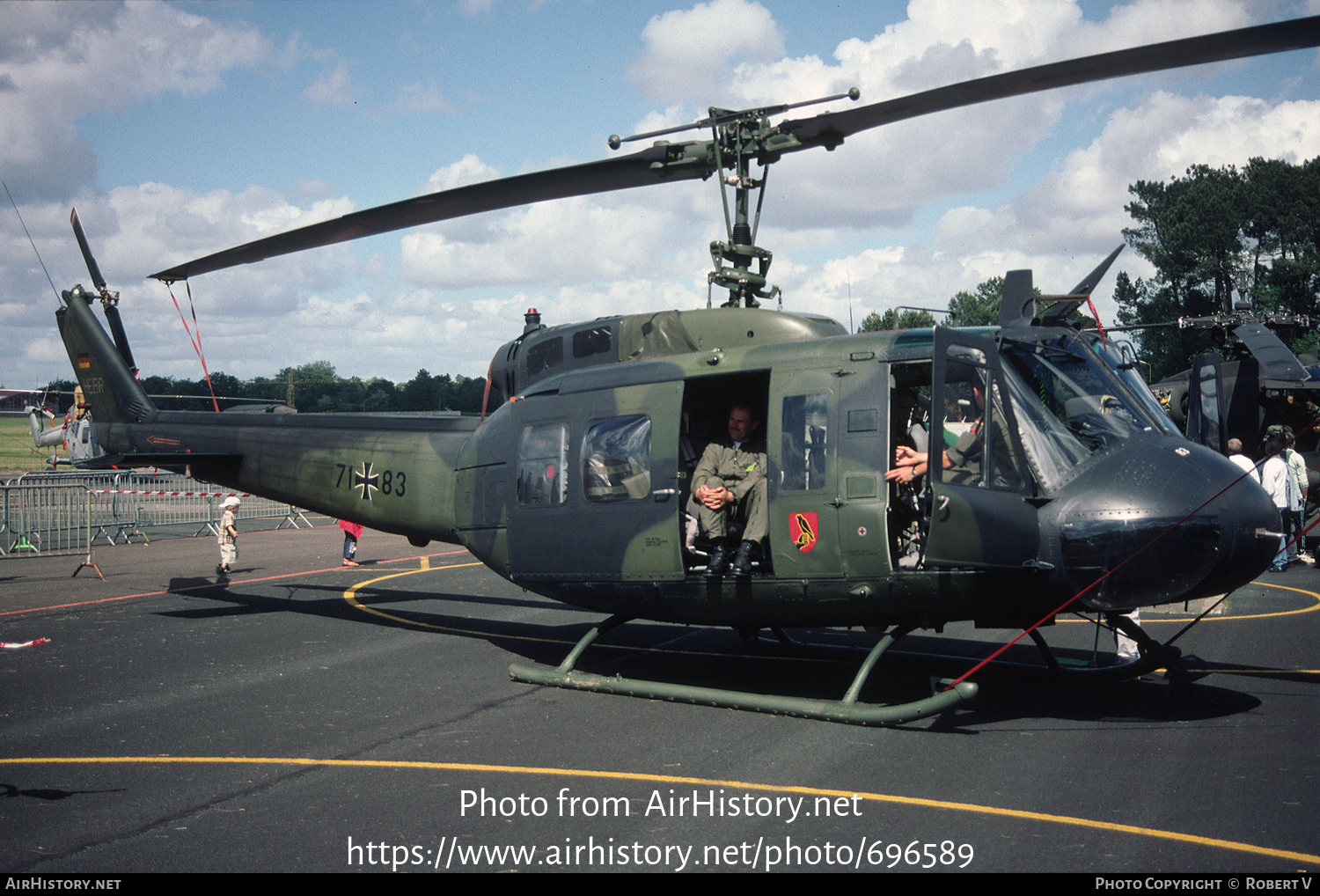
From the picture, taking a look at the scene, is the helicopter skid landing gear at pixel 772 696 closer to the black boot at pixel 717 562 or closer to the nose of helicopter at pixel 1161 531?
the black boot at pixel 717 562

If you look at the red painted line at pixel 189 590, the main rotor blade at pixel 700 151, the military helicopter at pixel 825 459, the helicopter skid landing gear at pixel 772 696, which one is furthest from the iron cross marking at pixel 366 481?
the red painted line at pixel 189 590

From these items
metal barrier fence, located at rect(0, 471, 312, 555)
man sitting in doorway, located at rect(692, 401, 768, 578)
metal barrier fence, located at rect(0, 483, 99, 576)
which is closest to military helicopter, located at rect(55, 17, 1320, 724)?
man sitting in doorway, located at rect(692, 401, 768, 578)

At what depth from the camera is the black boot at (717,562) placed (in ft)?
25.4

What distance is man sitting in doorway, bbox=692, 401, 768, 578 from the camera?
25.3 feet

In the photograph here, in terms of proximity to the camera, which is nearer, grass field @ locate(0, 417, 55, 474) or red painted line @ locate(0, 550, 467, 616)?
red painted line @ locate(0, 550, 467, 616)

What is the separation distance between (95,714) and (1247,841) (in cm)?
827

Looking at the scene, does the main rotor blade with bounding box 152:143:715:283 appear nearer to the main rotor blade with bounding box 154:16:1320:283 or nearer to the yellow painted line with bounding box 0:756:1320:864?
the main rotor blade with bounding box 154:16:1320:283

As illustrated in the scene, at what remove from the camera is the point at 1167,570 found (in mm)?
6211

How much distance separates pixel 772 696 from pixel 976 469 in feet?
8.01

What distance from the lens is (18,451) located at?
63.3 meters

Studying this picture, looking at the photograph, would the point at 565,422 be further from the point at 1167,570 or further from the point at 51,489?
the point at 51,489

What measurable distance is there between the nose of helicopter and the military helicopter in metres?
0.02

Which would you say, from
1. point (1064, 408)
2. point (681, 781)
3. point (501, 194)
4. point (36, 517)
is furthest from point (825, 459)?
point (36, 517)

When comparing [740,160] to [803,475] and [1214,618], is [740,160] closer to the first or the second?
[803,475]
